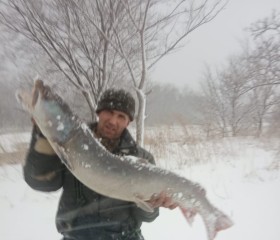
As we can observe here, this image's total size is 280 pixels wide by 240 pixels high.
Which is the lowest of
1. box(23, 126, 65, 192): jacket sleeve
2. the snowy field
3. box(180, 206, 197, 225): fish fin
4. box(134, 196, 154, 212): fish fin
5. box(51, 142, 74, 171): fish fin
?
the snowy field

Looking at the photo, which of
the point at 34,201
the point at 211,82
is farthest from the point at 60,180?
the point at 211,82

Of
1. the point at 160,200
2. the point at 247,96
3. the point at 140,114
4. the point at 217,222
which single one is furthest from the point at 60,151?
the point at 247,96

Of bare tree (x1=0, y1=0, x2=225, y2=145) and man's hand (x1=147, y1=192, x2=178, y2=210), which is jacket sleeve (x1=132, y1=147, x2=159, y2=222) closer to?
man's hand (x1=147, y1=192, x2=178, y2=210)

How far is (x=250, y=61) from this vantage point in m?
14.0

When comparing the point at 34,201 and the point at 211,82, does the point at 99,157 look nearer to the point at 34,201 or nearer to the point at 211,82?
the point at 34,201

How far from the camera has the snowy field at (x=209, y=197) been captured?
15.9 feet

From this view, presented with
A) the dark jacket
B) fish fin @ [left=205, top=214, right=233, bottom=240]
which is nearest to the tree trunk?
fish fin @ [left=205, top=214, right=233, bottom=240]

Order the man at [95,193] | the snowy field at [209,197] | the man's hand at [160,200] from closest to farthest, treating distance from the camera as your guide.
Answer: the man at [95,193] → the man's hand at [160,200] → the snowy field at [209,197]

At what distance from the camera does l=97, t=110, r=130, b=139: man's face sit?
2053 millimetres

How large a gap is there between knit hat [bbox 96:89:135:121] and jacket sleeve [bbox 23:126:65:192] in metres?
0.45

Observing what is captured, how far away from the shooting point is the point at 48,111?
5.36 feet

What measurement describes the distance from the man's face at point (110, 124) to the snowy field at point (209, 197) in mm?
3048

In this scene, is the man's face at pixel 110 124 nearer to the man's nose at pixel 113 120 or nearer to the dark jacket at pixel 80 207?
the man's nose at pixel 113 120

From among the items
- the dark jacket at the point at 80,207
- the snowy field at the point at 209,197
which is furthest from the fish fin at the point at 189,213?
the snowy field at the point at 209,197
